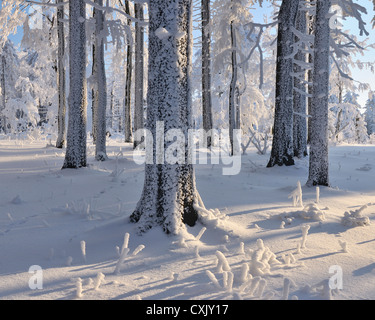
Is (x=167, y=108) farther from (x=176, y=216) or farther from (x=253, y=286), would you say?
(x=253, y=286)

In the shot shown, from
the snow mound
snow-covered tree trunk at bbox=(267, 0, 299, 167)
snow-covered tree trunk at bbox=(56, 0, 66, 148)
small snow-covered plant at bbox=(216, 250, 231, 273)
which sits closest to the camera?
small snow-covered plant at bbox=(216, 250, 231, 273)

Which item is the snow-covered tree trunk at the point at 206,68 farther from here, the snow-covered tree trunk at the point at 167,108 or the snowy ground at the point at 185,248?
the snow-covered tree trunk at the point at 167,108

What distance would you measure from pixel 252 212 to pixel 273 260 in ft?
4.43

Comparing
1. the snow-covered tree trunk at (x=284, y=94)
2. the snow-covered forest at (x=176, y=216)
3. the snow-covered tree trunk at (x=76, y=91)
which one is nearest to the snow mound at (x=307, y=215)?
the snow-covered forest at (x=176, y=216)

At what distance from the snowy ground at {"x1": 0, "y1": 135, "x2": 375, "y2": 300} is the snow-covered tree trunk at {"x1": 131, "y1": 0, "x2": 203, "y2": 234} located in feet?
0.78

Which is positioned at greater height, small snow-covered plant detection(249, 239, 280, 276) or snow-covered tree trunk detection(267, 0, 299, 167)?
snow-covered tree trunk detection(267, 0, 299, 167)

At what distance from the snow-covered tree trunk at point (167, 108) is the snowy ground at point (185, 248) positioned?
24 cm

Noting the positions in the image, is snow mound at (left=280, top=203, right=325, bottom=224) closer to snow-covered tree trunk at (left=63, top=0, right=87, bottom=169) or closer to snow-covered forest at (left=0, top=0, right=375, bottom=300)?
snow-covered forest at (left=0, top=0, right=375, bottom=300)

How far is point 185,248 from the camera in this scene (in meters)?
2.72

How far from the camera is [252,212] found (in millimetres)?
3812

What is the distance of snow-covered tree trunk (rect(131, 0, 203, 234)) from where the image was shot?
2.98 m

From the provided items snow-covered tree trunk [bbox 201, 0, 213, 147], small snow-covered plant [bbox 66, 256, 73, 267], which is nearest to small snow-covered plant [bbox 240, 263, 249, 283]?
small snow-covered plant [bbox 66, 256, 73, 267]

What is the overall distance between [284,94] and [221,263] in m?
5.97
